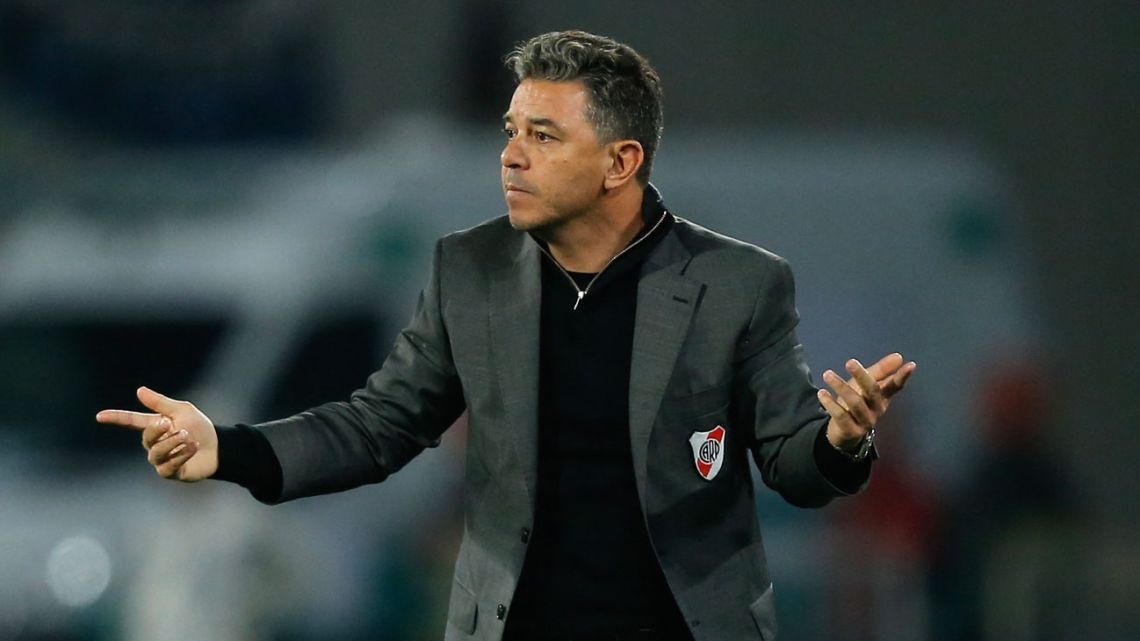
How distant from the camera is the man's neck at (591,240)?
148 inches

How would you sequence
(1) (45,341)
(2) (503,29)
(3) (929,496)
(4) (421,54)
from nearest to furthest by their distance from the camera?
(3) (929,496)
(1) (45,341)
(2) (503,29)
(4) (421,54)

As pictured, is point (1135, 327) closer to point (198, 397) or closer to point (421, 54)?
point (421, 54)

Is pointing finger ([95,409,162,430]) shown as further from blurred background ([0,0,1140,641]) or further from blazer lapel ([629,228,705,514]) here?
blurred background ([0,0,1140,641])

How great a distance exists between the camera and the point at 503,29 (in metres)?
11.4

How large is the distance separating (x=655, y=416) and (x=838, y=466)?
32 cm

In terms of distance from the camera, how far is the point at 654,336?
3658mm

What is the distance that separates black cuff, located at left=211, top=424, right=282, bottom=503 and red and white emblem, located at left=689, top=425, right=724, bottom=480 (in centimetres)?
72

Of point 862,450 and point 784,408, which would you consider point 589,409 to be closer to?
point 784,408

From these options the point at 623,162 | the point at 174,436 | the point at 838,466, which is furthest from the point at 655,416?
the point at 174,436

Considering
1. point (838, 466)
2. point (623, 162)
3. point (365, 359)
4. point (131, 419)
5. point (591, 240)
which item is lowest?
point (365, 359)

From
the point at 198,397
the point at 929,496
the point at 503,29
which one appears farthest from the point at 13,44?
the point at 929,496

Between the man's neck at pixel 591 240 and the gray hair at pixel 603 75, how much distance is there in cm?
10

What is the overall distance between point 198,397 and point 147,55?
11.9ft

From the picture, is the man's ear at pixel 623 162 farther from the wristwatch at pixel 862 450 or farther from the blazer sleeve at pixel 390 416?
the wristwatch at pixel 862 450
